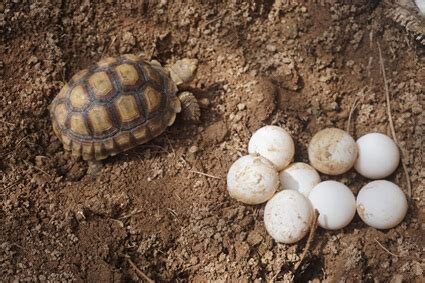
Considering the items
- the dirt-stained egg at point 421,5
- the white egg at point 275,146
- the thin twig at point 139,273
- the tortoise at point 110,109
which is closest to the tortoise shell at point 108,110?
the tortoise at point 110,109

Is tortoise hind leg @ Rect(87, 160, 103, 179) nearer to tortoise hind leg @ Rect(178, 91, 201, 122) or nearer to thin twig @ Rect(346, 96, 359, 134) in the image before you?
tortoise hind leg @ Rect(178, 91, 201, 122)

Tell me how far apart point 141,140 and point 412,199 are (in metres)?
1.73

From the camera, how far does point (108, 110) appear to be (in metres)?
3.12

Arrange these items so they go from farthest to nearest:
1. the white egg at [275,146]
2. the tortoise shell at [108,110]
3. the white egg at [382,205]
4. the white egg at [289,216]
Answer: the tortoise shell at [108,110] → the white egg at [275,146] → the white egg at [382,205] → the white egg at [289,216]

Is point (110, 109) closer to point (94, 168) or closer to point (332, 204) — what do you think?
point (94, 168)

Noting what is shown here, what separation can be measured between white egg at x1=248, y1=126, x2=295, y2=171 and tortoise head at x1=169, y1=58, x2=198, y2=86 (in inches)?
25.4

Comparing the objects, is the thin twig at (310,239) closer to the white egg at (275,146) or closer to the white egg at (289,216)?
the white egg at (289,216)

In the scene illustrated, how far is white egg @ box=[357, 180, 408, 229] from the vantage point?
283cm

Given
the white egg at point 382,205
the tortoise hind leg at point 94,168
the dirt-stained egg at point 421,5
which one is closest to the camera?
the white egg at point 382,205

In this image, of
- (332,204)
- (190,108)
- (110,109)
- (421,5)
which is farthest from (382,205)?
(110,109)

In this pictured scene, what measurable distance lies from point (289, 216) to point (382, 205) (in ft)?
1.84

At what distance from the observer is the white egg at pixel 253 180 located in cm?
279

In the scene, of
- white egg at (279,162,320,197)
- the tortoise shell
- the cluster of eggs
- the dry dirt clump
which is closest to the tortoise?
the tortoise shell

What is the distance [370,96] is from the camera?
11.0 feet
